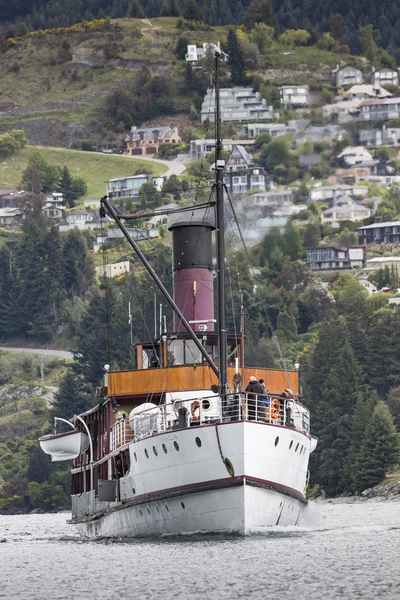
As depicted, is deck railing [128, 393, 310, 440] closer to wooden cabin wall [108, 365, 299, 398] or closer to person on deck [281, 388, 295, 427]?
person on deck [281, 388, 295, 427]

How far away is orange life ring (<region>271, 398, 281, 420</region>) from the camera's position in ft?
194

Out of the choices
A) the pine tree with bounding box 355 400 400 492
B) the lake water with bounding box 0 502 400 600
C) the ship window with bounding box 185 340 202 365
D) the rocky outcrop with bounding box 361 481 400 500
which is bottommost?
the lake water with bounding box 0 502 400 600

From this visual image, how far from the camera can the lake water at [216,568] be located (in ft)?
155

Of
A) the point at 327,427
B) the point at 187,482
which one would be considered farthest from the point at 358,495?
the point at 187,482

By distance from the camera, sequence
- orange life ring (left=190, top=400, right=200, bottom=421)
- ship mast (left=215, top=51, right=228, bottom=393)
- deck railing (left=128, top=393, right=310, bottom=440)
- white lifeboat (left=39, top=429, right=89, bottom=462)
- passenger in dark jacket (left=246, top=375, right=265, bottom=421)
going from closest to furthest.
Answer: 1. passenger in dark jacket (left=246, top=375, right=265, bottom=421)
2. deck railing (left=128, top=393, right=310, bottom=440)
3. orange life ring (left=190, top=400, right=200, bottom=421)
4. ship mast (left=215, top=51, right=228, bottom=393)
5. white lifeboat (left=39, top=429, right=89, bottom=462)

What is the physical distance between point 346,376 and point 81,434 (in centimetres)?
7617

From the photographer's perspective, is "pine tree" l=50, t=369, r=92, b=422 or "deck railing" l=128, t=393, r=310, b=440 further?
"pine tree" l=50, t=369, r=92, b=422

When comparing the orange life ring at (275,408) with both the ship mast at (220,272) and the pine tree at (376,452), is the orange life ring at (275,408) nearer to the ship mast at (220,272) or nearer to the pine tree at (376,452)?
the ship mast at (220,272)

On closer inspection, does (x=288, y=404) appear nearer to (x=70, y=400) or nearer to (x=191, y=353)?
(x=191, y=353)

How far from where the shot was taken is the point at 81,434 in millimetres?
71438

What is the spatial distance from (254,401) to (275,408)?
2.97 feet

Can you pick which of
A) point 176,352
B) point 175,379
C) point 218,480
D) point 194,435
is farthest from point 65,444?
point 218,480

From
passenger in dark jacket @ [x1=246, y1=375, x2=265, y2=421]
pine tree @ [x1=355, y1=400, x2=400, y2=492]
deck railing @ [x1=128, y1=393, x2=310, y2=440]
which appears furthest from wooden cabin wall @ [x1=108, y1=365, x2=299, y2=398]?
pine tree @ [x1=355, y1=400, x2=400, y2=492]

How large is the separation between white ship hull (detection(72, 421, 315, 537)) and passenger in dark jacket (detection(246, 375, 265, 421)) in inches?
29.0
